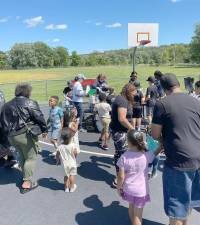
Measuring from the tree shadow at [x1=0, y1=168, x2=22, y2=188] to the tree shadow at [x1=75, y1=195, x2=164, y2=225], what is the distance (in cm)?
165

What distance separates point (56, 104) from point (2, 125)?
5.04 feet

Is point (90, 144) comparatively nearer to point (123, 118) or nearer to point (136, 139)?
point (123, 118)

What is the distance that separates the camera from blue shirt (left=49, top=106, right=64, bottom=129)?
6.94 metres

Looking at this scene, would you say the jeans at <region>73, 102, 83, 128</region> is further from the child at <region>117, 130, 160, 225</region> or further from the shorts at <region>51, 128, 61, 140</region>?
the child at <region>117, 130, 160, 225</region>

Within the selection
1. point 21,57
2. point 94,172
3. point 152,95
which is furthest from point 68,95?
point 21,57

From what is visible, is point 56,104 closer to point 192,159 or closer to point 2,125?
point 2,125

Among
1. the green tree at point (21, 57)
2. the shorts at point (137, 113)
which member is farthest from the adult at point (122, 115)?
the green tree at point (21, 57)

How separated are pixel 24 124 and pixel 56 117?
152cm

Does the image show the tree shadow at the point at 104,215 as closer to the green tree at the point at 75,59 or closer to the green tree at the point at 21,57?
the green tree at the point at 21,57

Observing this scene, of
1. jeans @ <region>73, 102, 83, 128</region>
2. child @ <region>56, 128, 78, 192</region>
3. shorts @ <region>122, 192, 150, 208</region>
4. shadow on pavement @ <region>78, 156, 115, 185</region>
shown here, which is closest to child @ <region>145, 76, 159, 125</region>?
jeans @ <region>73, 102, 83, 128</region>

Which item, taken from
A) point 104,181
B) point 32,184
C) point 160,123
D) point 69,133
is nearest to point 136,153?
point 160,123

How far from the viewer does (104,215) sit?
183 inches

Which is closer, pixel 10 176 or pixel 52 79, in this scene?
pixel 10 176

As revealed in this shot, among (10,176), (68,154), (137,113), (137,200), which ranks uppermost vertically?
(137,113)
